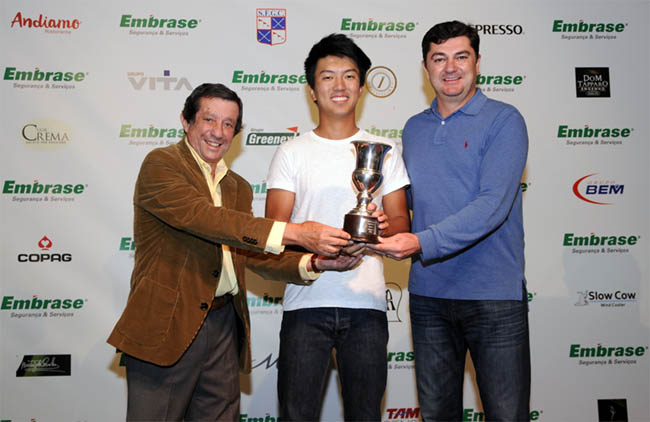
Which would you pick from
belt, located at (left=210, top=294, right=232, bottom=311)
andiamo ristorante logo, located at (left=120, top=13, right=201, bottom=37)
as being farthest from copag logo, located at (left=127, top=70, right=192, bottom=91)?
belt, located at (left=210, top=294, right=232, bottom=311)

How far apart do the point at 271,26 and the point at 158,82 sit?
0.94 m

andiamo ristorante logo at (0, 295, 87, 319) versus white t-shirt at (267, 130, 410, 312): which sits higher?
white t-shirt at (267, 130, 410, 312)

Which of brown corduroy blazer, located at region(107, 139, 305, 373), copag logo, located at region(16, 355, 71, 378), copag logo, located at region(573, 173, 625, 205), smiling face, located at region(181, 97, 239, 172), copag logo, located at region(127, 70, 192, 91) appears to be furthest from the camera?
copag logo, located at region(573, 173, 625, 205)

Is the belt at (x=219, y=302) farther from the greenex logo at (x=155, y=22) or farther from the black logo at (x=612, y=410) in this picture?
the black logo at (x=612, y=410)

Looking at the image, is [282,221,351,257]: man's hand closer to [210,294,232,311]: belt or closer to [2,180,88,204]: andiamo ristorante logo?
[210,294,232,311]: belt

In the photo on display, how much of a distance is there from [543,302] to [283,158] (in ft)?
8.76

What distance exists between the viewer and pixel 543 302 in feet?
13.5

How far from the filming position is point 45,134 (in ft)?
12.7

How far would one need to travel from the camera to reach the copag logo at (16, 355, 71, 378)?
3.80 meters

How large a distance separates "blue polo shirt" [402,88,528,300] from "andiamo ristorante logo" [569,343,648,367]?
218cm

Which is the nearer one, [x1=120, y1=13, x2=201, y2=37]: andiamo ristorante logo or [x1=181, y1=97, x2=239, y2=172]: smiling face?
[x1=181, y1=97, x2=239, y2=172]: smiling face

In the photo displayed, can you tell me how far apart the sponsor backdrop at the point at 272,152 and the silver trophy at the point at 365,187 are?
186 centimetres

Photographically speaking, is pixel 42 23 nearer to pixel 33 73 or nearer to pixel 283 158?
pixel 33 73

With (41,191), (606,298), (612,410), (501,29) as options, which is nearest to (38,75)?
(41,191)
